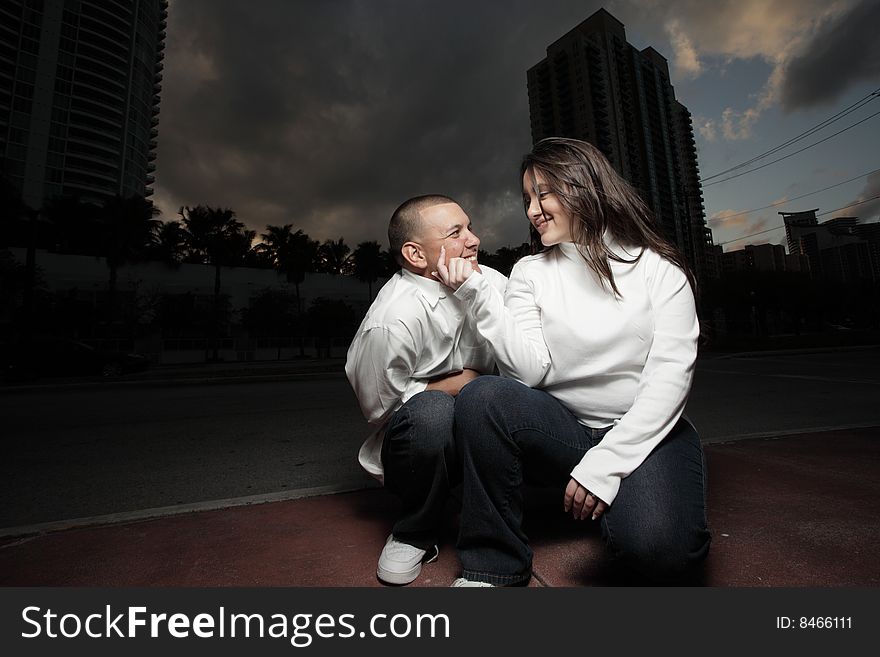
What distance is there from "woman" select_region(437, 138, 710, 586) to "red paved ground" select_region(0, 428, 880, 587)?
0.35m

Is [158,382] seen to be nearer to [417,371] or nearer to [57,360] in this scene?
[57,360]

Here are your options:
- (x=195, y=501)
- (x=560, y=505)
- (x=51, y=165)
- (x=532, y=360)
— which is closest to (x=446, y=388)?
(x=532, y=360)

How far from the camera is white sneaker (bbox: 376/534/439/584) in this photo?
5.50ft

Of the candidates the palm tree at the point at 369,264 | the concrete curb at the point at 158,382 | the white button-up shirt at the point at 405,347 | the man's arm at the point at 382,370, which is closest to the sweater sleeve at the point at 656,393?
the white button-up shirt at the point at 405,347

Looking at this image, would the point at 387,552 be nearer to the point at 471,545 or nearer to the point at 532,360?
the point at 471,545

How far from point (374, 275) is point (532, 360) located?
46662 millimetres

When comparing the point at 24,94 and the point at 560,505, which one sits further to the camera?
the point at 24,94

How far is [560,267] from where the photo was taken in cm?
187

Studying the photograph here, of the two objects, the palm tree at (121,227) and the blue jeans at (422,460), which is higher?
the palm tree at (121,227)

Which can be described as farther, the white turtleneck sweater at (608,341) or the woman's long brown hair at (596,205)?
the woman's long brown hair at (596,205)

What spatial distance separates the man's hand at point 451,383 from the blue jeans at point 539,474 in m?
0.26

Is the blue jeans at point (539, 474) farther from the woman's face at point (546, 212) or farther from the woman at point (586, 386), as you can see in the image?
the woman's face at point (546, 212)

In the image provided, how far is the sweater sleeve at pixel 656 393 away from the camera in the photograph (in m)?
1.41

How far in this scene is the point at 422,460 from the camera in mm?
1709
